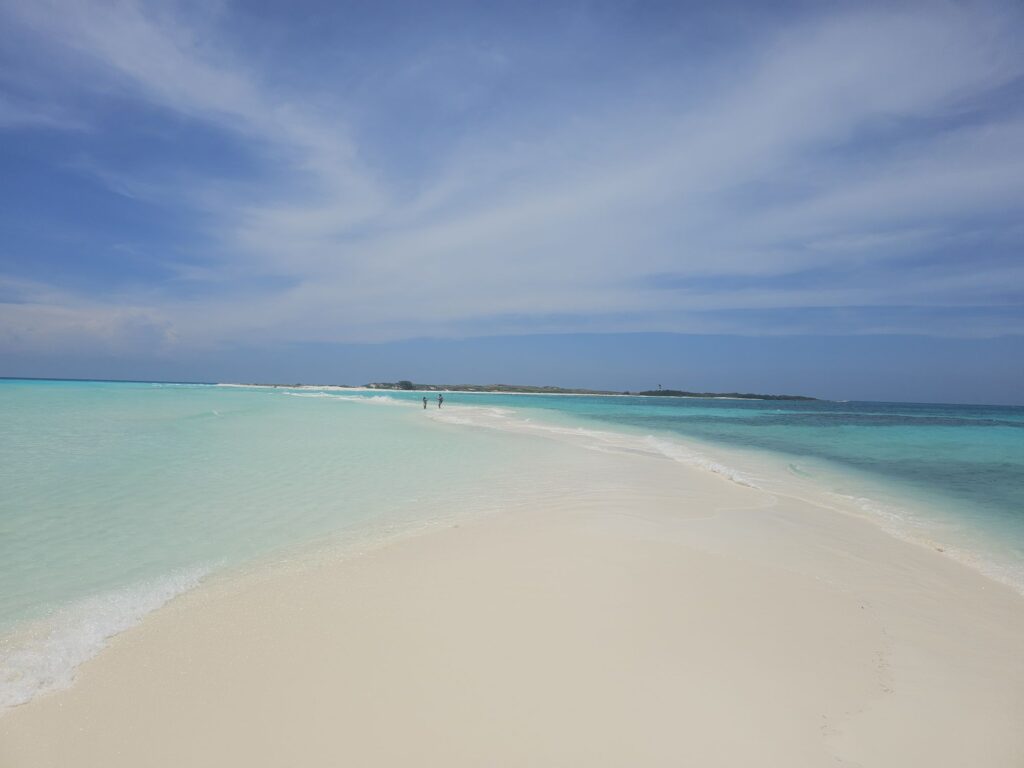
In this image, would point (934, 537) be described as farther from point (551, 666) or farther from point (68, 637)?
point (68, 637)

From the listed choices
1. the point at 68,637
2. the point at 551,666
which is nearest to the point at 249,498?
the point at 68,637

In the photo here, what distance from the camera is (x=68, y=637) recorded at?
3.52m

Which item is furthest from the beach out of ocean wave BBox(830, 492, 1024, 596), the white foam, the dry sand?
ocean wave BBox(830, 492, 1024, 596)

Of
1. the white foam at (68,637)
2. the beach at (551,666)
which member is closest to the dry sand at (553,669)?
the beach at (551,666)

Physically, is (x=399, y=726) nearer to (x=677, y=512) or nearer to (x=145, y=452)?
(x=677, y=512)

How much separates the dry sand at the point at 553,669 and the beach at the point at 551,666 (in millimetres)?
16

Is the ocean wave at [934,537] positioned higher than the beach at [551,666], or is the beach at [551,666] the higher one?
the beach at [551,666]

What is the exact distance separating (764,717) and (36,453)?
46.3 feet

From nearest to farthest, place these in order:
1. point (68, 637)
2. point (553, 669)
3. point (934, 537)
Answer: point (553, 669)
point (68, 637)
point (934, 537)

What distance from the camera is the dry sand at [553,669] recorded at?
8.56 ft

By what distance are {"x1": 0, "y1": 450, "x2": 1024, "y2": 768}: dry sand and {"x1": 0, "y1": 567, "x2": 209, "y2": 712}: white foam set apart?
0.50ft

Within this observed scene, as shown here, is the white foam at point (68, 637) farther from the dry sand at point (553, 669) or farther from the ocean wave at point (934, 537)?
the ocean wave at point (934, 537)

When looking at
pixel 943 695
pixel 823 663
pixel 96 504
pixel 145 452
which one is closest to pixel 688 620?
pixel 823 663

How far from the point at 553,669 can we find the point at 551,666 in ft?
0.11
